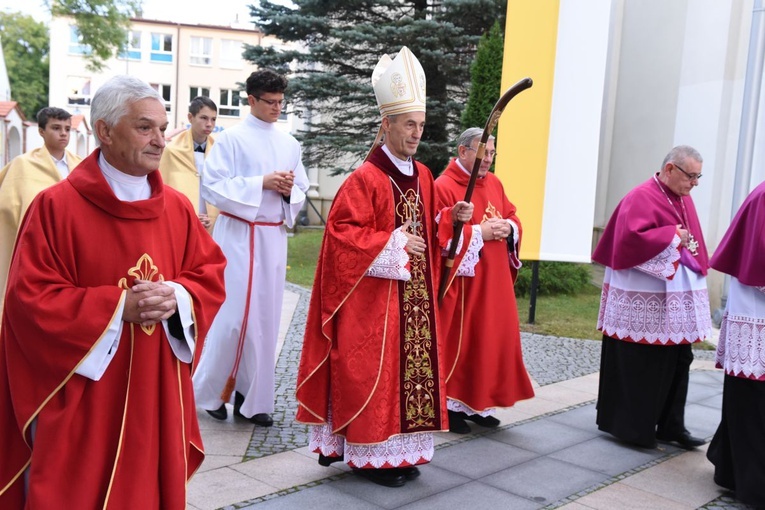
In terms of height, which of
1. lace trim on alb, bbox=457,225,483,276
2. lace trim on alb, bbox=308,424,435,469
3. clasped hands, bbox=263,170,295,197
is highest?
clasped hands, bbox=263,170,295,197

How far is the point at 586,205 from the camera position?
853 cm

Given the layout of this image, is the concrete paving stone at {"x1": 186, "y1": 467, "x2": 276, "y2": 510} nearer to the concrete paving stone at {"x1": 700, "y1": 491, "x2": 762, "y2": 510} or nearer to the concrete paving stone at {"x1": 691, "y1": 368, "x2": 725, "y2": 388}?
the concrete paving stone at {"x1": 700, "y1": 491, "x2": 762, "y2": 510}

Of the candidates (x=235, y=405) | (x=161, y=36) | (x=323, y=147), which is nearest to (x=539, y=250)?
(x=235, y=405)

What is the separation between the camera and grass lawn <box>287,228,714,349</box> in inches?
385

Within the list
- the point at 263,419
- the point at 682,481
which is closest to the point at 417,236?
the point at 263,419

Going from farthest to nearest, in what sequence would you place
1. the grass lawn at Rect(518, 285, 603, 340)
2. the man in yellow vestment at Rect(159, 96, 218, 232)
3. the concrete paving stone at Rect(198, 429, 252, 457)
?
the grass lawn at Rect(518, 285, 603, 340)
the man in yellow vestment at Rect(159, 96, 218, 232)
the concrete paving stone at Rect(198, 429, 252, 457)

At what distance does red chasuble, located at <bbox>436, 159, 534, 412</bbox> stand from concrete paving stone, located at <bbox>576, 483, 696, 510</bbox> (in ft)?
3.81

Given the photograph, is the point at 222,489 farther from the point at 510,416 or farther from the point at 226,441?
the point at 510,416

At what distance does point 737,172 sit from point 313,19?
8.45m

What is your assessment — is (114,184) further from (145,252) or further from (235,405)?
(235,405)

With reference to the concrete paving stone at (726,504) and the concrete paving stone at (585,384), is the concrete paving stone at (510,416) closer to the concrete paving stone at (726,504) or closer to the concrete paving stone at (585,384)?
the concrete paving stone at (585,384)

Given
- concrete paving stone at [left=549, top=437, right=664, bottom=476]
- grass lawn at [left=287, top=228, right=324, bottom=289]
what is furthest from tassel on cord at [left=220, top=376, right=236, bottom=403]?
grass lawn at [left=287, top=228, right=324, bottom=289]

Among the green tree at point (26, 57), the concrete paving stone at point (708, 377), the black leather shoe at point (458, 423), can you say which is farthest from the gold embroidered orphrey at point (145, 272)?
the green tree at point (26, 57)

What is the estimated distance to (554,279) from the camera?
506 inches
